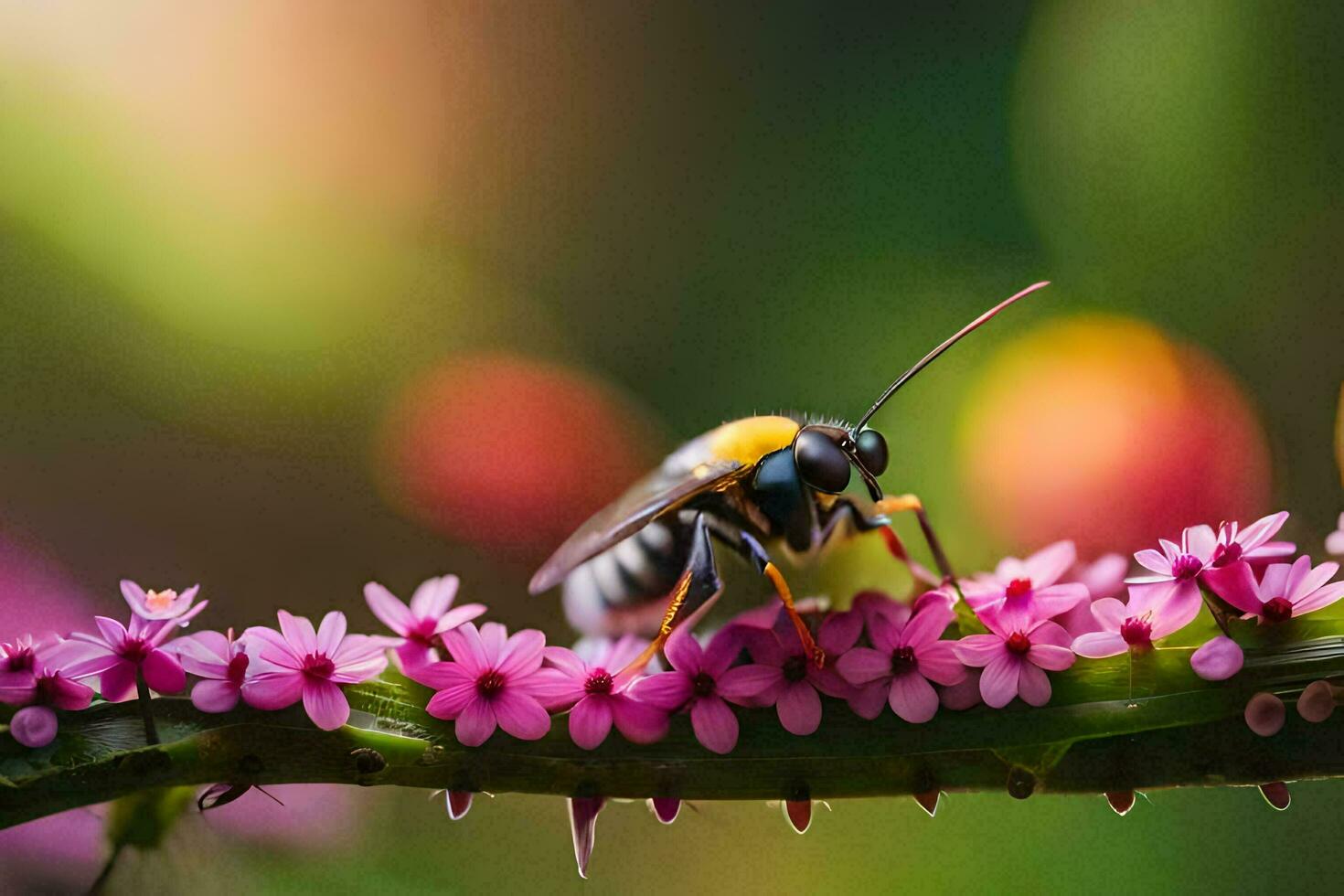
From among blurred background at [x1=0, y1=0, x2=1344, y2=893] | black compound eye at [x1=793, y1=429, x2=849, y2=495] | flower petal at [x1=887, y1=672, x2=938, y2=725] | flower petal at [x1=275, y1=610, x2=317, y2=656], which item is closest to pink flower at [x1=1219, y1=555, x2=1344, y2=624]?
flower petal at [x1=887, y1=672, x2=938, y2=725]

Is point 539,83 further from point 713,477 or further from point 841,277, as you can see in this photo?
point 713,477

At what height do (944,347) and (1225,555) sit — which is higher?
(944,347)

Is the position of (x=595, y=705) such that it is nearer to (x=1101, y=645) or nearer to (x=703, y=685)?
(x=703, y=685)

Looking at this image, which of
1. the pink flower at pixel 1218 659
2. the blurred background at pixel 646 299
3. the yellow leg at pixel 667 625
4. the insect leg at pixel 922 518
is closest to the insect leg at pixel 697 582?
the yellow leg at pixel 667 625

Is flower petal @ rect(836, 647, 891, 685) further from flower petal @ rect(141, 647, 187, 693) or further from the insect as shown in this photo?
flower petal @ rect(141, 647, 187, 693)

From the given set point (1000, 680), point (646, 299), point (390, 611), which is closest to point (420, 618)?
point (390, 611)
